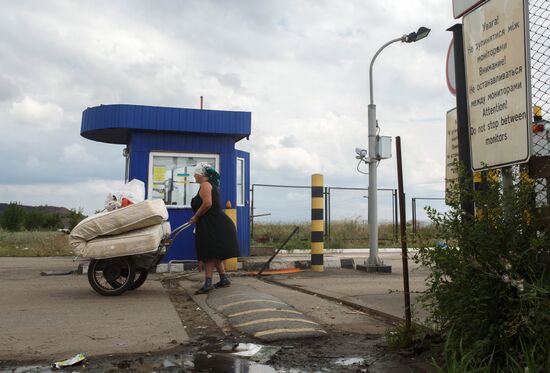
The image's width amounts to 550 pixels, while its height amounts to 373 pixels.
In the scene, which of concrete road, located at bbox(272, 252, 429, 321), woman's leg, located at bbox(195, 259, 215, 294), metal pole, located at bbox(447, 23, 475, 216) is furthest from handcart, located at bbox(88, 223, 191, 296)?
metal pole, located at bbox(447, 23, 475, 216)

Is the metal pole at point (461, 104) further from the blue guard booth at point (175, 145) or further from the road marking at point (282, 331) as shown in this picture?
the blue guard booth at point (175, 145)

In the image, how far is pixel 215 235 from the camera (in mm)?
7523

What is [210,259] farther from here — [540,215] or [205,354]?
[540,215]

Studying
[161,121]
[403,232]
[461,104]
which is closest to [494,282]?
[403,232]

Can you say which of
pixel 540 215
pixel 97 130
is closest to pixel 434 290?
pixel 540 215

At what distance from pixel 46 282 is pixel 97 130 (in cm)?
369

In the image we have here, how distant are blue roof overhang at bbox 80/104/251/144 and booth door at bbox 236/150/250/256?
1.02 metres

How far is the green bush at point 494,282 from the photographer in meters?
3.00

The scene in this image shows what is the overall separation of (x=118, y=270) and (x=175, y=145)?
14.1ft

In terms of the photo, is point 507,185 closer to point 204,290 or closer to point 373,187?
point 204,290

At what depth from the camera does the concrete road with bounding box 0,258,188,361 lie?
14.1 feet

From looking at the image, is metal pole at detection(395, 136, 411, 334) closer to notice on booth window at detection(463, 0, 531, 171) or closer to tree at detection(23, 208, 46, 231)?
notice on booth window at detection(463, 0, 531, 171)

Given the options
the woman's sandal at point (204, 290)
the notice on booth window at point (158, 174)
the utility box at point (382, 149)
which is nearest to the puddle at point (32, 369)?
the woman's sandal at point (204, 290)

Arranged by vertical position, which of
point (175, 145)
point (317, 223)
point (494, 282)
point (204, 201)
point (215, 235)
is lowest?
point (494, 282)
